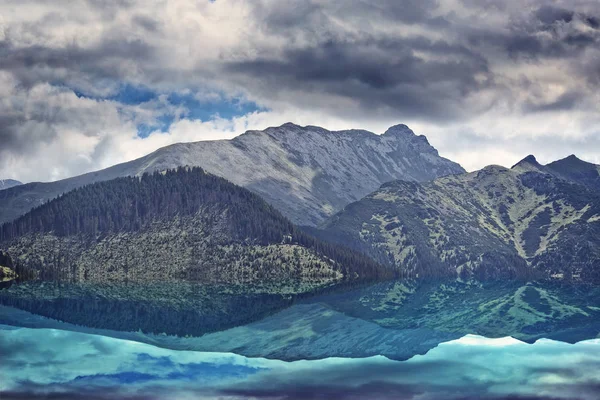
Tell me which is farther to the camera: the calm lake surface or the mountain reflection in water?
the mountain reflection in water

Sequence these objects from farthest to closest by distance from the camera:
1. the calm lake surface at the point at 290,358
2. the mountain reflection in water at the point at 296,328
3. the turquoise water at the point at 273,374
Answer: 1. the mountain reflection in water at the point at 296,328
2. the calm lake surface at the point at 290,358
3. the turquoise water at the point at 273,374

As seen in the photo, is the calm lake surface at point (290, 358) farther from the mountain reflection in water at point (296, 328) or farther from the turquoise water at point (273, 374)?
the mountain reflection in water at point (296, 328)

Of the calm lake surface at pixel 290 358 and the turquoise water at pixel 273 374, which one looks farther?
the calm lake surface at pixel 290 358

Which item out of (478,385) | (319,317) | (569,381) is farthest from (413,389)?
(319,317)

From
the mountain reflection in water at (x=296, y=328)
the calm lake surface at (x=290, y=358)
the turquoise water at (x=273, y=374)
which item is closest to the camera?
the turquoise water at (x=273, y=374)

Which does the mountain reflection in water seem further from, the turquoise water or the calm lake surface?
the turquoise water

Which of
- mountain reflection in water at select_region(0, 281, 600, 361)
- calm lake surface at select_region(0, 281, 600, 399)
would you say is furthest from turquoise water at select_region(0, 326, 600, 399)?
mountain reflection in water at select_region(0, 281, 600, 361)

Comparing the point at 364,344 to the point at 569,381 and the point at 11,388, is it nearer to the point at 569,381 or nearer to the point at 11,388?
the point at 569,381

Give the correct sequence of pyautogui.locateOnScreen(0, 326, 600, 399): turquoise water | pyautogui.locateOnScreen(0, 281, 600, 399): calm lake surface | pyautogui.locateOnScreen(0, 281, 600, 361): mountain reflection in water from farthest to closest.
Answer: pyautogui.locateOnScreen(0, 281, 600, 361): mountain reflection in water
pyautogui.locateOnScreen(0, 281, 600, 399): calm lake surface
pyautogui.locateOnScreen(0, 326, 600, 399): turquoise water

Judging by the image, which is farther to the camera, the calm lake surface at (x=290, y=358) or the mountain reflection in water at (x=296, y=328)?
the mountain reflection in water at (x=296, y=328)

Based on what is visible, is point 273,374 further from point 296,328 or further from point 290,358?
point 296,328

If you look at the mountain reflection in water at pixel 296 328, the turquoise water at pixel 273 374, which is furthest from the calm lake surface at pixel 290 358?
the mountain reflection in water at pixel 296 328

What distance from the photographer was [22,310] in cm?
18088

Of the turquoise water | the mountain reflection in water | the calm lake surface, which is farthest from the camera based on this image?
the mountain reflection in water
